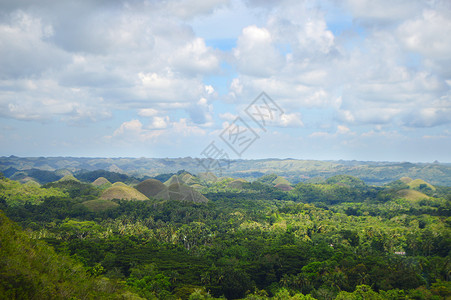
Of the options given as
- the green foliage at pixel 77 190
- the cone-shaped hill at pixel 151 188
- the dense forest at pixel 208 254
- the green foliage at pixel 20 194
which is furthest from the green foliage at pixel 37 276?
the cone-shaped hill at pixel 151 188

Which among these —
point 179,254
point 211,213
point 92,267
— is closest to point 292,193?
point 211,213

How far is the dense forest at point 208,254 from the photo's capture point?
2491cm

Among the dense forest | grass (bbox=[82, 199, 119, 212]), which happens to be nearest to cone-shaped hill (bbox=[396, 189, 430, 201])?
the dense forest

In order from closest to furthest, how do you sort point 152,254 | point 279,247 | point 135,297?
point 135,297
point 152,254
point 279,247


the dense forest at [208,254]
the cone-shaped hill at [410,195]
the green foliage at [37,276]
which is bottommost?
the dense forest at [208,254]

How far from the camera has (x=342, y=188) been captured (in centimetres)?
13362

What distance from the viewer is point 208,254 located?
42594mm

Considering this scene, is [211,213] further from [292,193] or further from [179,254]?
[292,193]

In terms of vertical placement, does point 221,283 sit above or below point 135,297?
below

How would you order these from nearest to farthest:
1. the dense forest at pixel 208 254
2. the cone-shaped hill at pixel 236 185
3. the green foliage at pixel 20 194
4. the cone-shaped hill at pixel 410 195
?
the dense forest at pixel 208 254, the green foliage at pixel 20 194, the cone-shaped hill at pixel 410 195, the cone-shaped hill at pixel 236 185

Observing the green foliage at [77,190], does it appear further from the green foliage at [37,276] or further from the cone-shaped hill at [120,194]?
the green foliage at [37,276]

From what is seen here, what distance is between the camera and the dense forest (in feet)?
81.7

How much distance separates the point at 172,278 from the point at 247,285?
7.13 metres

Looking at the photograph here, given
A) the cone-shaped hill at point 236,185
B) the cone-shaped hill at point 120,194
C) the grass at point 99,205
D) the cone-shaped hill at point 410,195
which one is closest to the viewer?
the grass at point 99,205
